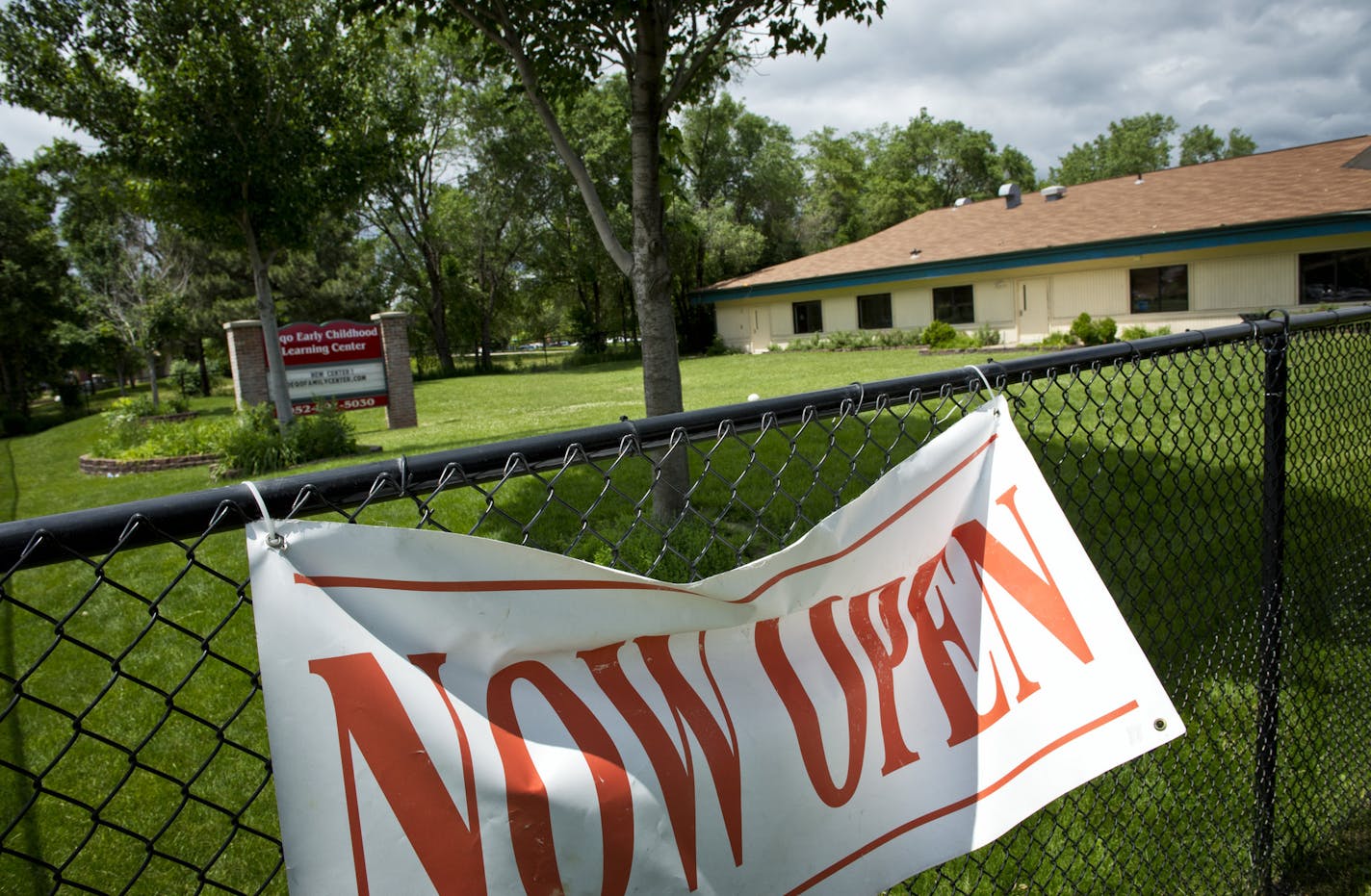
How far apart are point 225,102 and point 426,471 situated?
12.8 metres

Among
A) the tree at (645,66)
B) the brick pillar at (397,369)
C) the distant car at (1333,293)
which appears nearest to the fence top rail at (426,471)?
the tree at (645,66)

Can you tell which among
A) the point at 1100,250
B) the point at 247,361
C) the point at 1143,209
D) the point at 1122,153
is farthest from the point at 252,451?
the point at 1122,153

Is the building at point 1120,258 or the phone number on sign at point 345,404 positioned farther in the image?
the building at point 1120,258

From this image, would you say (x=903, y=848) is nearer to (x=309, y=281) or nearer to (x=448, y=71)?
(x=448, y=71)

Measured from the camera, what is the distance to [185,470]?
38.1 ft

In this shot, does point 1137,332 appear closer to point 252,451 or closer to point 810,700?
point 252,451

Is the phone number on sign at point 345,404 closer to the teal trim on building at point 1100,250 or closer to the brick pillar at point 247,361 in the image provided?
the brick pillar at point 247,361

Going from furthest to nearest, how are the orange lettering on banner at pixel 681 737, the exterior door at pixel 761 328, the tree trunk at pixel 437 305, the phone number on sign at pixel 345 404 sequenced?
the tree trunk at pixel 437 305
the exterior door at pixel 761 328
the phone number on sign at pixel 345 404
the orange lettering on banner at pixel 681 737

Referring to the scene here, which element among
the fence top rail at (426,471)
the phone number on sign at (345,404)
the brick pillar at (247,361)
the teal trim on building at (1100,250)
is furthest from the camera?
the teal trim on building at (1100,250)

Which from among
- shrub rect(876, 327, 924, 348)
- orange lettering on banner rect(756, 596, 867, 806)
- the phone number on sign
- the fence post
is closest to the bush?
shrub rect(876, 327, 924, 348)

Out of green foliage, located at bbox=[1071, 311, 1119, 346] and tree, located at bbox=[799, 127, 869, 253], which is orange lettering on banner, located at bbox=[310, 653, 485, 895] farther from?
tree, located at bbox=[799, 127, 869, 253]

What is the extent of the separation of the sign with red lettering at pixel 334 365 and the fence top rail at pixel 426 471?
1309cm

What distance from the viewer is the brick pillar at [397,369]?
48.8 ft

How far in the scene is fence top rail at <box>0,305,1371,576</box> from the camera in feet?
3.58
